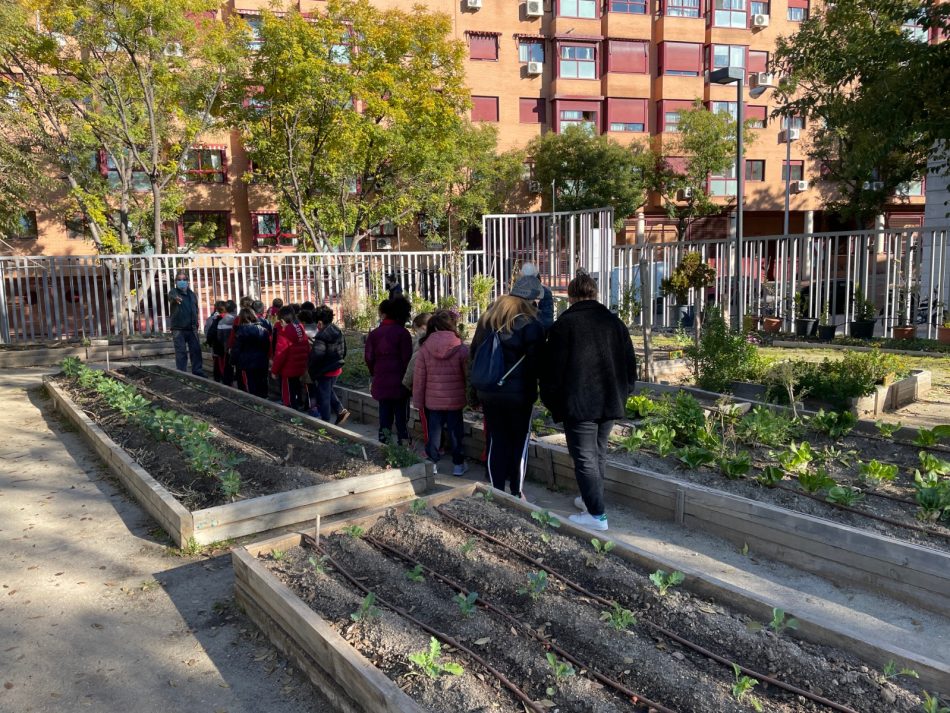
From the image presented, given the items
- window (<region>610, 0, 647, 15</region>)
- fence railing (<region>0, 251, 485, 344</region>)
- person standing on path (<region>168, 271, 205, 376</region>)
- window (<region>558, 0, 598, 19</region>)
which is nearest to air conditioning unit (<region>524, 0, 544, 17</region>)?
window (<region>558, 0, 598, 19</region>)

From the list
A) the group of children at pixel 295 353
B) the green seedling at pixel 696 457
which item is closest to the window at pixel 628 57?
the group of children at pixel 295 353

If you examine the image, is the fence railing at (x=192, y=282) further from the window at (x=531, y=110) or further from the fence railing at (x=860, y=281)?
the window at (x=531, y=110)

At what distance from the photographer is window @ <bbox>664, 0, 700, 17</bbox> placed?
36.7 meters

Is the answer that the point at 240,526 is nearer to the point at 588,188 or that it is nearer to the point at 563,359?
the point at 563,359

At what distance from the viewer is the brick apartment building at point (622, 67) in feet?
117

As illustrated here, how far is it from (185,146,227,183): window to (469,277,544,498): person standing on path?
29.1 m

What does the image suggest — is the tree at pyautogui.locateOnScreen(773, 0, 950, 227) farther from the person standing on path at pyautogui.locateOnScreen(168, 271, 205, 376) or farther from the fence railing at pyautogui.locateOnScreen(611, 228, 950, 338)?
the person standing on path at pyautogui.locateOnScreen(168, 271, 205, 376)

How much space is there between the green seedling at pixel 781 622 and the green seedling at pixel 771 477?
202 cm

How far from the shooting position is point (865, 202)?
33.4m

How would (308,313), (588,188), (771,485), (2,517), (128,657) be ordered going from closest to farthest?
(128,657), (771,485), (2,517), (308,313), (588,188)

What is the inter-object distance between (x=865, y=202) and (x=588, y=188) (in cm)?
1296

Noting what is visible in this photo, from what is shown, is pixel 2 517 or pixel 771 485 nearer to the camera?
pixel 771 485

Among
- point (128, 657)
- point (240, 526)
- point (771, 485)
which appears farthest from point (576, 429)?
point (128, 657)

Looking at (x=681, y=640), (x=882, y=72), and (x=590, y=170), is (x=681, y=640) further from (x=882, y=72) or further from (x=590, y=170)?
(x=590, y=170)
